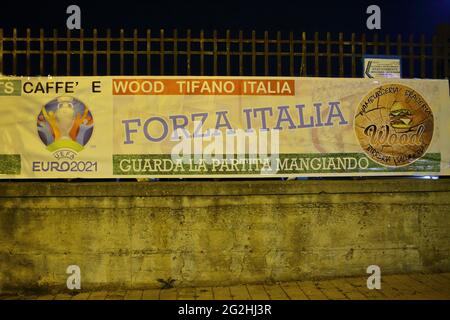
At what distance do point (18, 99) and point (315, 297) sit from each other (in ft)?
14.6

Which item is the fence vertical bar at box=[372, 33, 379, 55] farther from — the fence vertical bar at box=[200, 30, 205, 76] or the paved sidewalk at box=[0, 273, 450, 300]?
the paved sidewalk at box=[0, 273, 450, 300]

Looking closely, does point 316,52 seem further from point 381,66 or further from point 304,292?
point 304,292

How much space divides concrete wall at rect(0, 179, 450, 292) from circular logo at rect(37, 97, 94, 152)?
55 cm

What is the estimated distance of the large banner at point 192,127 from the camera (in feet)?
21.4

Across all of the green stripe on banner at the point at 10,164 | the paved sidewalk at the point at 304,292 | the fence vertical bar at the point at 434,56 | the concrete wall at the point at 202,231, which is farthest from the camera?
the fence vertical bar at the point at 434,56

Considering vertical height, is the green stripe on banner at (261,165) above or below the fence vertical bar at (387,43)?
below

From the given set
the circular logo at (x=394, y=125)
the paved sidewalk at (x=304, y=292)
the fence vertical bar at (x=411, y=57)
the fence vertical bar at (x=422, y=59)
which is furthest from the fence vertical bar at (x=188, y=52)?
the fence vertical bar at (x=422, y=59)

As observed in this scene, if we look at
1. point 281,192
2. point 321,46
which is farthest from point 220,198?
point 321,46

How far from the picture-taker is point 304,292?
6.18 meters

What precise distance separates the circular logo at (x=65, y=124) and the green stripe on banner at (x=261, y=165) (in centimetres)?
52

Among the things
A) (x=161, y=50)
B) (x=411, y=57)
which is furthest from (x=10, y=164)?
(x=411, y=57)

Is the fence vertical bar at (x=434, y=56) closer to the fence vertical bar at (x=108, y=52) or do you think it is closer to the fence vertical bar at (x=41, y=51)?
the fence vertical bar at (x=108, y=52)

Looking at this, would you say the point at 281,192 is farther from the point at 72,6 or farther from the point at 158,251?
the point at 72,6

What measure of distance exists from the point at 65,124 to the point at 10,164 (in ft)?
2.81
